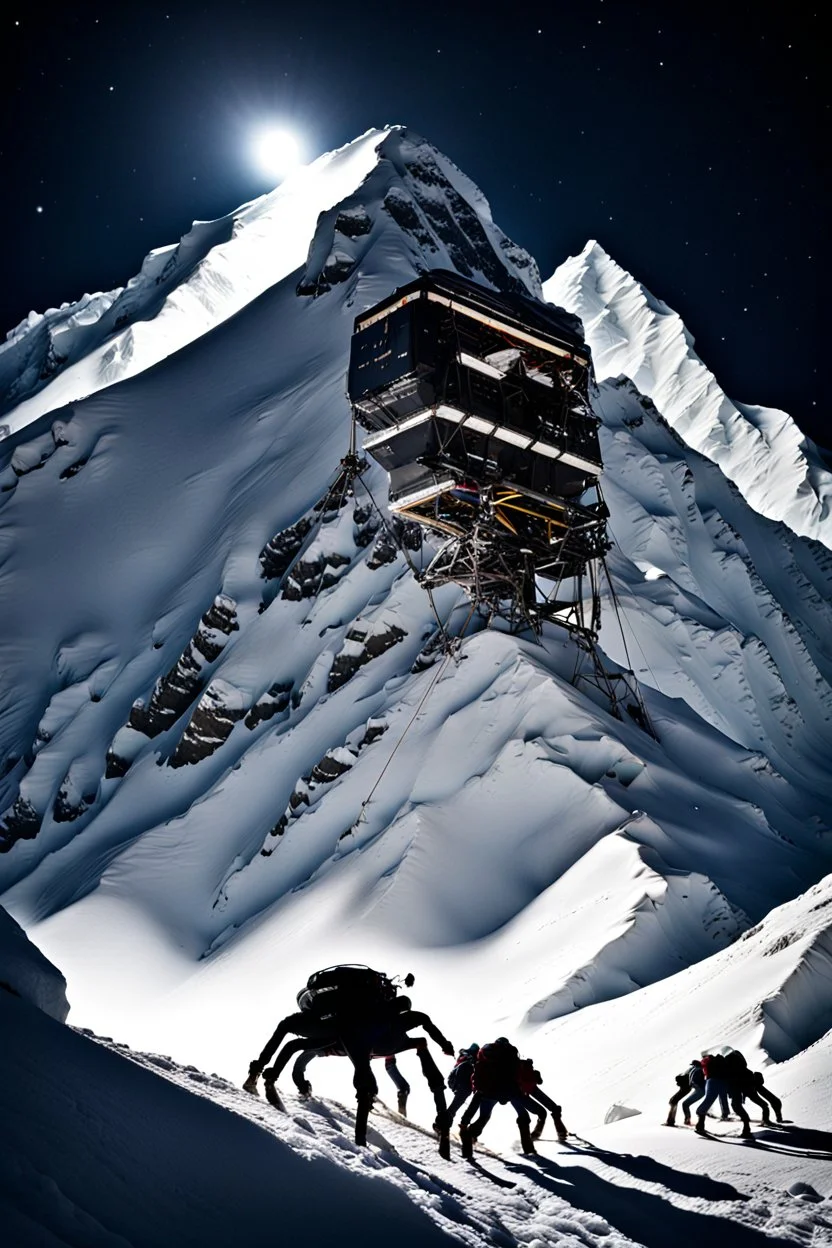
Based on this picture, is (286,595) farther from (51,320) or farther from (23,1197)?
(51,320)

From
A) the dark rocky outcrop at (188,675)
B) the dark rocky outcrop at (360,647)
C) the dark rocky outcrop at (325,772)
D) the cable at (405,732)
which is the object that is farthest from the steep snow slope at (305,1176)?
the dark rocky outcrop at (188,675)

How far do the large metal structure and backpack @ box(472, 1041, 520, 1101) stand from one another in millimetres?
14994

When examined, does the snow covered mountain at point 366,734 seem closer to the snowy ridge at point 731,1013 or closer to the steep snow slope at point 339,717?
the snowy ridge at point 731,1013

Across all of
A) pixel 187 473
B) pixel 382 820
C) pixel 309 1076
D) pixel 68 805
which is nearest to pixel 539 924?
pixel 309 1076

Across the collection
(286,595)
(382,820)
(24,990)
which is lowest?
(24,990)

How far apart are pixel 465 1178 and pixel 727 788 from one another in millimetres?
30143

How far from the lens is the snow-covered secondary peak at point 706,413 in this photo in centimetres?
15100

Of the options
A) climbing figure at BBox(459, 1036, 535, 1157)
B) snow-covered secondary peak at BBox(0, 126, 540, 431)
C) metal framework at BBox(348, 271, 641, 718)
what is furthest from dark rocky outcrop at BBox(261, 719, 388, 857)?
snow-covered secondary peak at BBox(0, 126, 540, 431)

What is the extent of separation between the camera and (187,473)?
70188mm

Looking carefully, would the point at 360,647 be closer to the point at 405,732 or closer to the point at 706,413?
the point at 405,732

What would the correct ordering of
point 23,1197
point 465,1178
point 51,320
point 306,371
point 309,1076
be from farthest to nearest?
point 51,320 → point 306,371 → point 309,1076 → point 465,1178 → point 23,1197

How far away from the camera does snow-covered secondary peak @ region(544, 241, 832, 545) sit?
15100cm

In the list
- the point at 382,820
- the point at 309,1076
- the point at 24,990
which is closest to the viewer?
the point at 24,990

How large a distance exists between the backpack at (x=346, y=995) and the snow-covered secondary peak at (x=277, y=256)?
70760 millimetres
